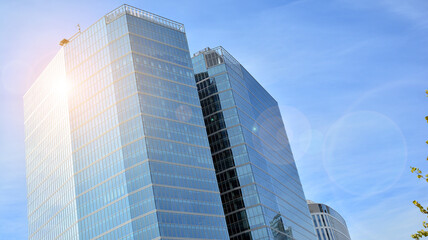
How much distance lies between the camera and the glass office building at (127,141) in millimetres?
126688

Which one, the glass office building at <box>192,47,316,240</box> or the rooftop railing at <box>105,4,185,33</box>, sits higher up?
the rooftop railing at <box>105,4,185,33</box>

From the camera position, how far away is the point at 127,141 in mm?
134125

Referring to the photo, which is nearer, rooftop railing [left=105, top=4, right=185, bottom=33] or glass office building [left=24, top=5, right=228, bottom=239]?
glass office building [left=24, top=5, right=228, bottom=239]

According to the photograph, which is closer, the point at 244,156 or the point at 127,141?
the point at 127,141

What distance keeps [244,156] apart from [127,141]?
129 ft

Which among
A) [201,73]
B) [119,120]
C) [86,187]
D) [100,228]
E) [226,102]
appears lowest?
[100,228]

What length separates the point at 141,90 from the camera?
138 metres

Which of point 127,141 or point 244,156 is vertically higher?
point 127,141

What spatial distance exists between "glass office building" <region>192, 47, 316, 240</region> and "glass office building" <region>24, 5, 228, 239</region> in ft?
57.6

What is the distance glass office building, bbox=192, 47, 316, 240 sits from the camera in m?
152

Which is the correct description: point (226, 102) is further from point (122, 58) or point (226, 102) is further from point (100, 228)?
point (100, 228)

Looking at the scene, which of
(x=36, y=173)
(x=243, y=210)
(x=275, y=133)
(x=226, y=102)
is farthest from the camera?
(x=275, y=133)

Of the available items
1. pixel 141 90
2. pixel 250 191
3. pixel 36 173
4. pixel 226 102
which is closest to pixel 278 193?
pixel 250 191

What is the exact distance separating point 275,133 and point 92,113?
2981 inches
